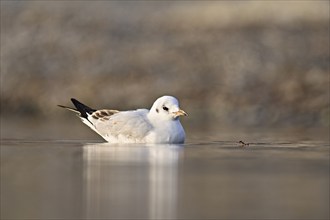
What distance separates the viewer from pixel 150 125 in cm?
1204

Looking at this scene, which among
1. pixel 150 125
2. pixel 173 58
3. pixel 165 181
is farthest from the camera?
pixel 173 58

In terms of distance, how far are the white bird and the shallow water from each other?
0.69 ft

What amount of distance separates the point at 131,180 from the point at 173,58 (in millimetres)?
11026

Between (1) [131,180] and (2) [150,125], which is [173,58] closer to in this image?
(2) [150,125]

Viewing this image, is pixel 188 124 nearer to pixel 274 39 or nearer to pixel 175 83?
pixel 175 83

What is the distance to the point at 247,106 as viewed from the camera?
59.2ft

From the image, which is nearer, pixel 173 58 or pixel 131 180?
A: pixel 131 180

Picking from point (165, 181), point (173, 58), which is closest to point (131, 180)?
point (165, 181)

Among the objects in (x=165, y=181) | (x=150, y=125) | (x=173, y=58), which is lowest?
(x=165, y=181)

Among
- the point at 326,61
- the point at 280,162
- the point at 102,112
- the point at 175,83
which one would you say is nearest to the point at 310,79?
the point at 326,61

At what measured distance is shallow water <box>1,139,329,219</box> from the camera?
23.1ft

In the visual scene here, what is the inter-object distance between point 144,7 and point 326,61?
13.3ft

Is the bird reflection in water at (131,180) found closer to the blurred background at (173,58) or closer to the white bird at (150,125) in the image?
the white bird at (150,125)

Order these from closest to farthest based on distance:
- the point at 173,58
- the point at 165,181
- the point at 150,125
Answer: the point at 165,181 → the point at 150,125 → the point at 173,58
